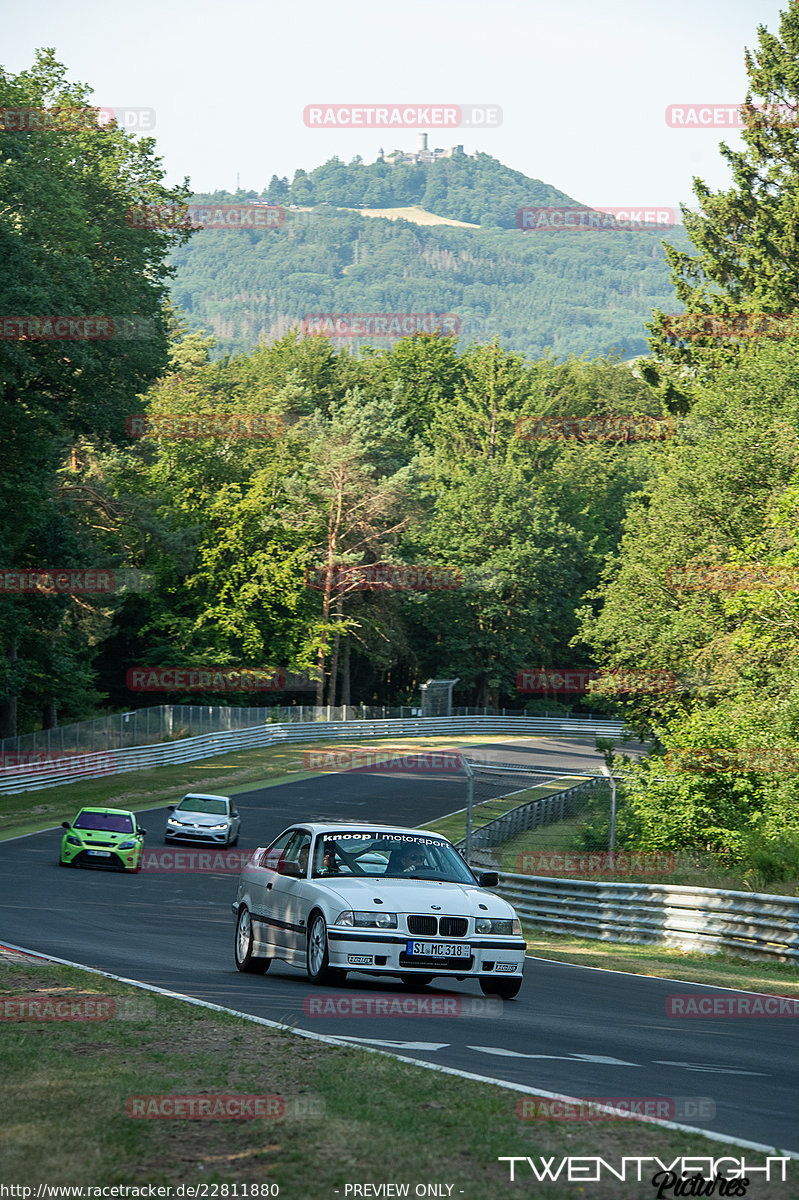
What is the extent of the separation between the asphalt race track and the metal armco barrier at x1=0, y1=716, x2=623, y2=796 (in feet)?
69.7

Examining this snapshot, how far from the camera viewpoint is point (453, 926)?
12.1 m

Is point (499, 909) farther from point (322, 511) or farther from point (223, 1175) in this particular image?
point (322, 511)

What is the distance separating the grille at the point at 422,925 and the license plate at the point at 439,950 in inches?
4.0

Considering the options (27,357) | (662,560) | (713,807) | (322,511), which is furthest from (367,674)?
(713,807)

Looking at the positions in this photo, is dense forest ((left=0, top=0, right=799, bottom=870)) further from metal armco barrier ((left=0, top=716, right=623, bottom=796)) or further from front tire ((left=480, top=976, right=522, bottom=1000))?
front tire ((left=480, top=976, right=522, bottom=1000))

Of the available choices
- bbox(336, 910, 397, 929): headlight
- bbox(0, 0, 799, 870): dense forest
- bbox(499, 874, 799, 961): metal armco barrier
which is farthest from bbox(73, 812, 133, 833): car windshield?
bbox(336, 910, 397, 929): headlight

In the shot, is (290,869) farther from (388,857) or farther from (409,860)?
(409,860)

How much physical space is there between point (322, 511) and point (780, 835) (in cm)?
5609

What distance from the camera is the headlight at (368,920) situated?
11898mm

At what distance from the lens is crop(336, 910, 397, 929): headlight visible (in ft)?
39.0

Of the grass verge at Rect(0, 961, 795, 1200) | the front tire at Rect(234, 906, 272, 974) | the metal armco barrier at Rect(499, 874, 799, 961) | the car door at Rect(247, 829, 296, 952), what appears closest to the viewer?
the grass verge at Rect(0, 961, 795, 1200)

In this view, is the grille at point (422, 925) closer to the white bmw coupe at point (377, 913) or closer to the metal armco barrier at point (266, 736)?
the white bmw coupe at point (377, 913)

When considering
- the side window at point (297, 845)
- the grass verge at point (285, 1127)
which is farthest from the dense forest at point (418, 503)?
the grass verge at point (285, 1127)

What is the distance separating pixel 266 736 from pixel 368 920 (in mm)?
52254
